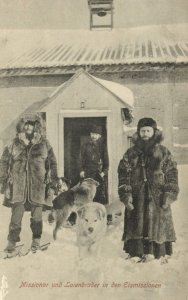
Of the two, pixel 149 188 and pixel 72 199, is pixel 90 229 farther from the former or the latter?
pixel 149 188

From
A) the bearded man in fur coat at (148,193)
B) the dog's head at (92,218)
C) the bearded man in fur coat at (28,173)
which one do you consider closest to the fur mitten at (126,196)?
the bearded man in fur coat at (148,193)

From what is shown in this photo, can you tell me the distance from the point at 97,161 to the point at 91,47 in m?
0.62

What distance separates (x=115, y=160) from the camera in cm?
236

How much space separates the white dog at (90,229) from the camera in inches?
90.7

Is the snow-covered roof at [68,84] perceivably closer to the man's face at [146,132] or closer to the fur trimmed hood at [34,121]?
the fur trimmed hood at [34,121]

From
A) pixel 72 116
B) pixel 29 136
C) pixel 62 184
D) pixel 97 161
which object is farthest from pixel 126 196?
pixel 29 136

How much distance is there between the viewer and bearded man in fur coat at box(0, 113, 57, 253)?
93.3 inches

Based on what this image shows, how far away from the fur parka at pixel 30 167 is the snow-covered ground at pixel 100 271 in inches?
7.9

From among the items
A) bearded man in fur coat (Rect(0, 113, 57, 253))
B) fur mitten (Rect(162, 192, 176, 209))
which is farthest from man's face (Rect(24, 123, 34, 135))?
fur mitten (Rect(162, 192, 176, 209))

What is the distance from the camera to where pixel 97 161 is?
93.5 inches

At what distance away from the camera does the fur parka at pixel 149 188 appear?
230 centimetres

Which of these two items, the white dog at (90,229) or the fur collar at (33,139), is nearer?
the white dog at (90,229)

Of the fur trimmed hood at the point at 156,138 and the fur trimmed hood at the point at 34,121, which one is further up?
the fur trimmed hood at the point at 34,121

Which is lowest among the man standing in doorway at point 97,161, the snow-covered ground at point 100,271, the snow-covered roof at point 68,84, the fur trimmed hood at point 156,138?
the snow-covered ground at point 100,271
